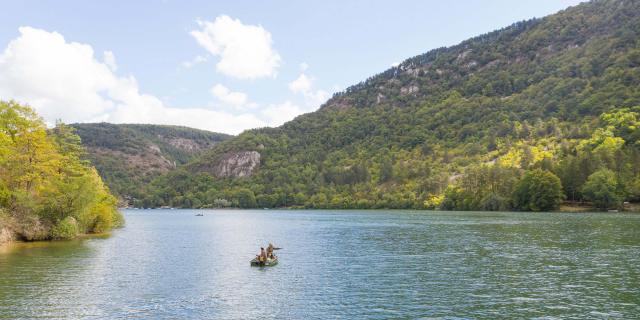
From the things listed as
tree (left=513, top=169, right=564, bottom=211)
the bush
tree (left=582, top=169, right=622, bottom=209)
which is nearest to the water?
the bush

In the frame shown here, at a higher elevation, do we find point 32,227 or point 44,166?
point 44,166

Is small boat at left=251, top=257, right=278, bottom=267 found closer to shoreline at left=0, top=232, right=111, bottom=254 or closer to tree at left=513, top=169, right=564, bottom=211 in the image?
shoreline at left=0, top=232, right=111, bottom=254

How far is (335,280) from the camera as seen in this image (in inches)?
1898

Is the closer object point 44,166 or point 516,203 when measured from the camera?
point 44,166

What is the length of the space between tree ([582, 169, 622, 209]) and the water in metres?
83.0

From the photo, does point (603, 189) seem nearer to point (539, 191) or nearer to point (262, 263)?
point (539, 191)

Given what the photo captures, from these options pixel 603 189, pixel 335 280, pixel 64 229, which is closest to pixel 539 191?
pixel 603 189

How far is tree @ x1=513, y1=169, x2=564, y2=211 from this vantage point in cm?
16450

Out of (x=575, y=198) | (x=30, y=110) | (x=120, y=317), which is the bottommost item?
(x=120, y=317)

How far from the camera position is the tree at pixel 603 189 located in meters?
153

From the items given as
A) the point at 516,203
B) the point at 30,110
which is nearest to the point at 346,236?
the point at 30,110

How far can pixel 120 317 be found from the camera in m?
33.7

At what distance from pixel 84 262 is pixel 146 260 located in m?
7.48

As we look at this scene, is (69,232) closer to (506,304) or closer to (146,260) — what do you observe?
(146,260)
